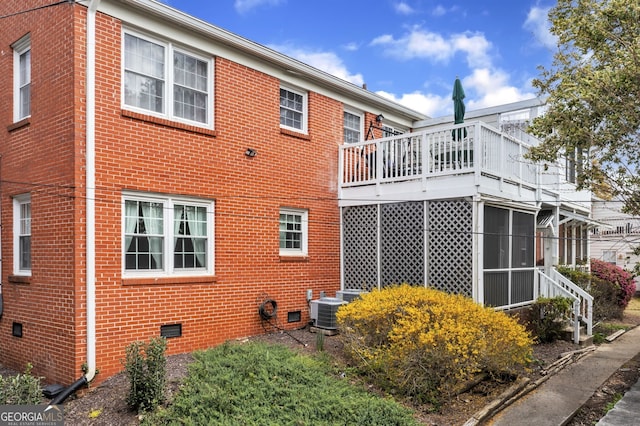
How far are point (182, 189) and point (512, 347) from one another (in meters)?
6.10

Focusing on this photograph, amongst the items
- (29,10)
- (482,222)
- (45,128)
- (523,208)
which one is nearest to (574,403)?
(482,222)

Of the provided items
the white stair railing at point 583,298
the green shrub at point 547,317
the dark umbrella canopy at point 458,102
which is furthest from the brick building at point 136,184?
the white stair railing at point 583,298

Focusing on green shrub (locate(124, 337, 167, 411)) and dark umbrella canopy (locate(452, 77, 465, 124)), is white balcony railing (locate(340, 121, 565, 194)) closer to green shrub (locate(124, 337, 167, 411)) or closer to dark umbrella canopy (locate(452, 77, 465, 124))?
dark umbrella canopy (locate(452, 77, 465, 124))

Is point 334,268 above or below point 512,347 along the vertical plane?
above

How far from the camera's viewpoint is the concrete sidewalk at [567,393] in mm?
6402

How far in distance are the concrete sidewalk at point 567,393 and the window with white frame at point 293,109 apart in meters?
7.24

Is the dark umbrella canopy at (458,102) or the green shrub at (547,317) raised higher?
the dark umbrella canopy at (458,102)

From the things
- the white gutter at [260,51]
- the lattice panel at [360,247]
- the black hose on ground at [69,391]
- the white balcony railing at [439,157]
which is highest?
the white gutter at [260,51]

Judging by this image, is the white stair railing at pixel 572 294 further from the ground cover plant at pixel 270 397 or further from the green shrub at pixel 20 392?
the green shrub at pixel 20 392

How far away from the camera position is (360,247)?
11500 mm

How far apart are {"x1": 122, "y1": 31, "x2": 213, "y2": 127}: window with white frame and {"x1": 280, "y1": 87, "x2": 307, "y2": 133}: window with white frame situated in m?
2.07

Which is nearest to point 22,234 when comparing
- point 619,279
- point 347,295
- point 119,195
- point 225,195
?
point 119,195

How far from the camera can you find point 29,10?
8.38 m

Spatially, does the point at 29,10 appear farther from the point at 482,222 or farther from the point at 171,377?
the point at 482,222
